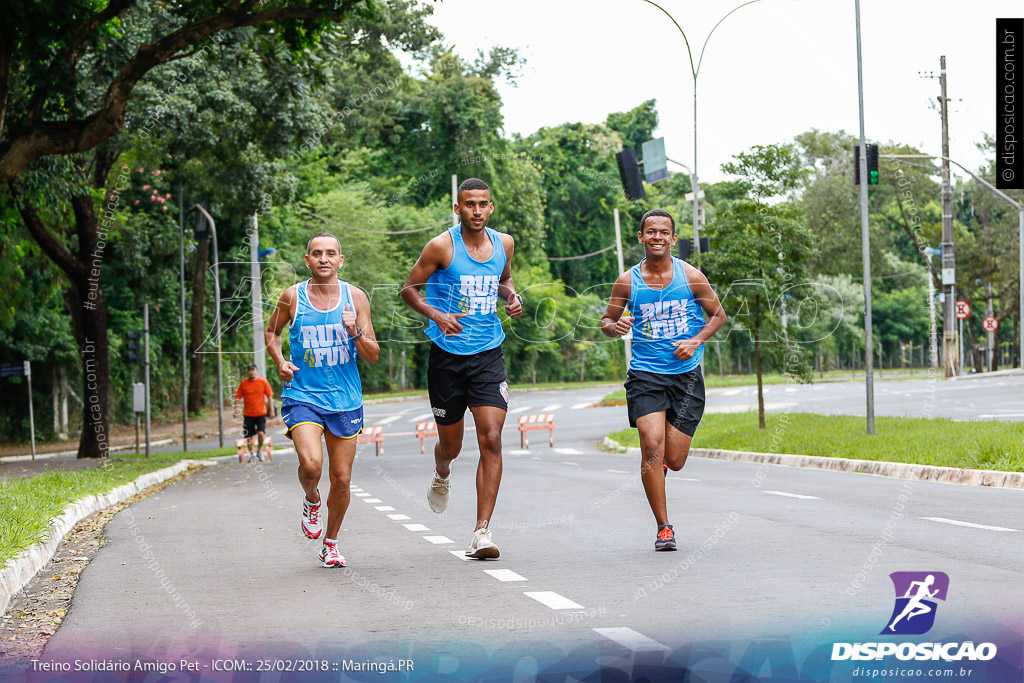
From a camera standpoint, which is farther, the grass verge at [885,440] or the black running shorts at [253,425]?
the black running shorts at [253,425]

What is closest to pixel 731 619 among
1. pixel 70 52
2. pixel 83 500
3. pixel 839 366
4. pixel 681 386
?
pixel 681 386

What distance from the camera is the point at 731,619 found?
19.1 ft

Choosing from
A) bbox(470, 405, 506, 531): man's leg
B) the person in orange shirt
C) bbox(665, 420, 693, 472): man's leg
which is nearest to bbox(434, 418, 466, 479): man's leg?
bbox(470, 405, 506, 531): man's leg

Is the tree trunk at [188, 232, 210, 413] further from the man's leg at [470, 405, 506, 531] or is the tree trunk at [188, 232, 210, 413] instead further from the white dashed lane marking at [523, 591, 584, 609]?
the white dashed lane marking at [523, 591, 584, 609]

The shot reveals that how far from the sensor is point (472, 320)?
8.01 meters

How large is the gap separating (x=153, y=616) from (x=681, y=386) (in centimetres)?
371

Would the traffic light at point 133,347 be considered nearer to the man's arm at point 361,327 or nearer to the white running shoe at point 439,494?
the white running shoe at point 439,494

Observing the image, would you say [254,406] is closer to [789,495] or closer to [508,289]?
[789,495]

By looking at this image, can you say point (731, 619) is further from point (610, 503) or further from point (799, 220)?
point (799, 220)

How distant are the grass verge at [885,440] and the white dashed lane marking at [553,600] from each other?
30.7ft

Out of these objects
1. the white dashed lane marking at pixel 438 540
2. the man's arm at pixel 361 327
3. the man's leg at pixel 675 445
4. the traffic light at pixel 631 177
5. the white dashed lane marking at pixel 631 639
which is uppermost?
the traffic light at pixel 631 177

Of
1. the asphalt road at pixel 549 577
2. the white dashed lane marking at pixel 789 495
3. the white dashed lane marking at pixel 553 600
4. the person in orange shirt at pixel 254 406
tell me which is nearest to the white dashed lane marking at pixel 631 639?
the asphalt road at pixel 549 577

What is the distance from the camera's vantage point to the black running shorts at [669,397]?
27.9ft

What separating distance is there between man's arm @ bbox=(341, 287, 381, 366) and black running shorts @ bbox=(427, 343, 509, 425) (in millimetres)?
502
